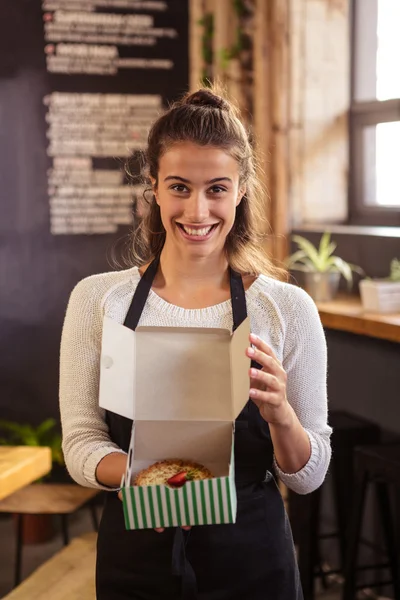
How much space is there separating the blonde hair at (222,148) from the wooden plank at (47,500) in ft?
5.04

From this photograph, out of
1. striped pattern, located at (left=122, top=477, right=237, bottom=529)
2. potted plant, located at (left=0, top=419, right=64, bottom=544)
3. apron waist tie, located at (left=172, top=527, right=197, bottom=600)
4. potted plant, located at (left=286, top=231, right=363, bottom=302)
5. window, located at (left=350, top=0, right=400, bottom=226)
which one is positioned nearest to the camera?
striped pattern, located at (left=122, top=477, right=237, bottom=529)

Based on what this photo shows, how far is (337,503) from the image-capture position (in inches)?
127

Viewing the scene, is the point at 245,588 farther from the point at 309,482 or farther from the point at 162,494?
the point at 162,494

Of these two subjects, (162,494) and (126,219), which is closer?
(162,494)

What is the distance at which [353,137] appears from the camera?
12.9 feet

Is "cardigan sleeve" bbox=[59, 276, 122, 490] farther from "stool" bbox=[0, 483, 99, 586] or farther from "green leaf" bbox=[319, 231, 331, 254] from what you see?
"green leaf" bbox=[319, 231, 331, 254]

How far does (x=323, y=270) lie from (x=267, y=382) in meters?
2.10

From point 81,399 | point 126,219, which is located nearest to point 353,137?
point 126,219

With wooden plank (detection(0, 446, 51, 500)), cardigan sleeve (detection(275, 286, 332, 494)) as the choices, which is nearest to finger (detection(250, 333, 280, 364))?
cardigan sleeve (detection(275, 286, 332, 494))

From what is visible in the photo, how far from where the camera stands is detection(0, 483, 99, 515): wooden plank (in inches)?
124

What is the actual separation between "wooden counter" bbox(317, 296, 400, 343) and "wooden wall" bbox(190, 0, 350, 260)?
70 centimetres

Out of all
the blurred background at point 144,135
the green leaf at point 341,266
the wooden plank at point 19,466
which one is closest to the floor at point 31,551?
the blurred background at point 144,135

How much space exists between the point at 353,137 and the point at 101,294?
8.26ft

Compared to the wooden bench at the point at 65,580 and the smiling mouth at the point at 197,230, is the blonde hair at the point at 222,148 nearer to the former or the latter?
the smiling mouth at the point at 197,230
